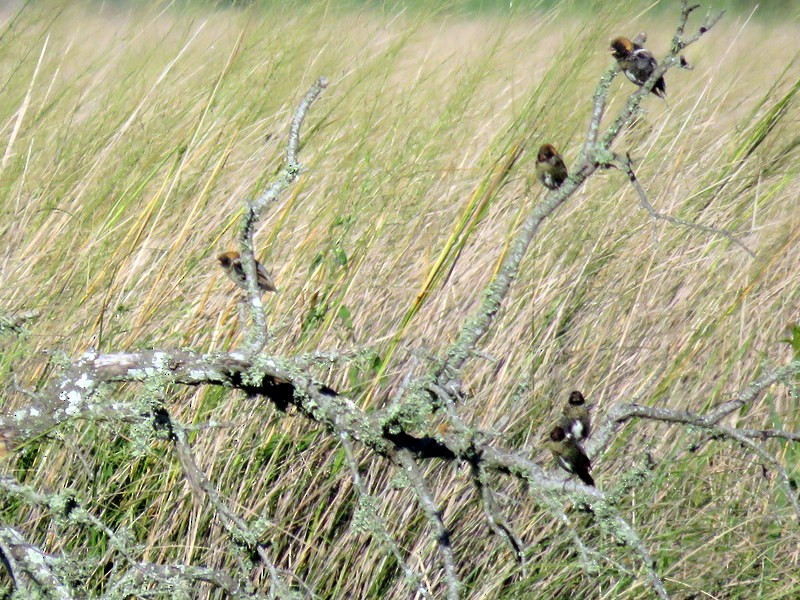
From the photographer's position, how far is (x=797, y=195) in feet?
9.55

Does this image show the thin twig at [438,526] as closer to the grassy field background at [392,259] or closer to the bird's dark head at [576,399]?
the grassy field background at [392,259]

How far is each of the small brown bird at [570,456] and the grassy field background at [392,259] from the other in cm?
13

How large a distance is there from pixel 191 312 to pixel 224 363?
32.3 inches

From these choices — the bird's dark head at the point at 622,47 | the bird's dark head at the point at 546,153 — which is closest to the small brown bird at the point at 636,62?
the bird's dark head at the point at 622,47

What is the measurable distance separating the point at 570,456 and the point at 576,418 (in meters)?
0.27

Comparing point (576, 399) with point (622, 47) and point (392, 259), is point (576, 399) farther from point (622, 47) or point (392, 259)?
point (622, 47)

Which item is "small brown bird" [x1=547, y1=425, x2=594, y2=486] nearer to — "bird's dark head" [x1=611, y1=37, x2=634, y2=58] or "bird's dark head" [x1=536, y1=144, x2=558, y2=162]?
"bird's dark head" [x1=536, y1=144, x2=558, y2=162]

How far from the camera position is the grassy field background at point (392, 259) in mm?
2162

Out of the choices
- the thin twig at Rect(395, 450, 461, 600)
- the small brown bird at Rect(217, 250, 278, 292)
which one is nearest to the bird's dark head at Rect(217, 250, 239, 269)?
the small brown bird at Rect(217, 250, 278, 292)

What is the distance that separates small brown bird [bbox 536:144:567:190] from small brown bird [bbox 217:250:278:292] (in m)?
0.71

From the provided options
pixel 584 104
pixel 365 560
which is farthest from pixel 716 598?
pixel 584 104

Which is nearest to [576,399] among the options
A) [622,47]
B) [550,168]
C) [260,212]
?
[550,168]

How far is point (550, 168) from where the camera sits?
2.43 meters

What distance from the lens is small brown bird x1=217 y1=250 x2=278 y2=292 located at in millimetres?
2303
